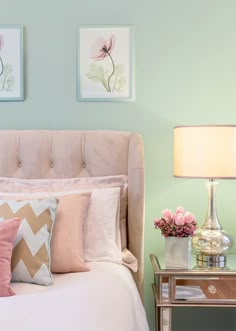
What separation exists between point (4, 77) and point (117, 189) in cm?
94

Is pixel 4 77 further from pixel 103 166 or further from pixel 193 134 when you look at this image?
pixel 193 134

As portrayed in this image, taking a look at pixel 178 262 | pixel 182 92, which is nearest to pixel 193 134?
pixel 182 92

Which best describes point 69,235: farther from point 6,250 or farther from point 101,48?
point 101,48

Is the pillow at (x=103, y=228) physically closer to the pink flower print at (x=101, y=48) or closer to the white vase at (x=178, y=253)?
the white vase at (x=178, y=253)

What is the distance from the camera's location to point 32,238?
1688 mm

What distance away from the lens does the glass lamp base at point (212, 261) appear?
204 centimetres

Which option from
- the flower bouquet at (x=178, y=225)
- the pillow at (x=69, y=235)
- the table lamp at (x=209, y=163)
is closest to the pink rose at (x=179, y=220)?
the flower bouquet at (x=178, y=225)

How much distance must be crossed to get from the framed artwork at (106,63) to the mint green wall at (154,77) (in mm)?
43

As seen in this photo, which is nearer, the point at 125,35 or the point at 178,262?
the point at 178,262

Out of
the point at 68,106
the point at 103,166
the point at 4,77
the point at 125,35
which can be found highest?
the point at 125,35

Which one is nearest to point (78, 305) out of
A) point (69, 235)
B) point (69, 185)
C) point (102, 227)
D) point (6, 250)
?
point (6, 250)

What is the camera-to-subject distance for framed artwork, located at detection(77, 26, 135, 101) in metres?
2.39

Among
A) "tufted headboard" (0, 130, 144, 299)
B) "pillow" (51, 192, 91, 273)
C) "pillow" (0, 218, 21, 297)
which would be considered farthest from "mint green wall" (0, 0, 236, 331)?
"pillow" (0, 218, 21, 297)

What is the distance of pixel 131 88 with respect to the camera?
2398 mm
